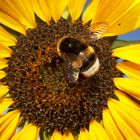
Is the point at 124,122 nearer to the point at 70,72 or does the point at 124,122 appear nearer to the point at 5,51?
the point at 70,72

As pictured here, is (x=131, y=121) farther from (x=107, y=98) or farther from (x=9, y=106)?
(x=9, y=106)

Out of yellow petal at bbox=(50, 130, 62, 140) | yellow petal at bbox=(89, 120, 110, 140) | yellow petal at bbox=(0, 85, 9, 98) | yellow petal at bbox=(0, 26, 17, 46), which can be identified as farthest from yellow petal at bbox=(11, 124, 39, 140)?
yellow petal at bbox=(0, 26, 17, 46)

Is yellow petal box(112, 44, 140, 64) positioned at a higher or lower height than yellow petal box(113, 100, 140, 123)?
higher

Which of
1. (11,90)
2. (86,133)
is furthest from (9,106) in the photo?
(86,133)

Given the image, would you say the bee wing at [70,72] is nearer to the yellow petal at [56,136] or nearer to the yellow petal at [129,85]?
the yellow petal at [129,85]

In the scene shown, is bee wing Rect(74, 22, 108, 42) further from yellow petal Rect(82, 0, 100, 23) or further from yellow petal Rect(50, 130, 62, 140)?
yellow petal Rect(50, 130, 62, 140)

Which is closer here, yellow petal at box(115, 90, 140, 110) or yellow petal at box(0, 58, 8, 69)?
yellow petal at box(115, 90, 140, 110)

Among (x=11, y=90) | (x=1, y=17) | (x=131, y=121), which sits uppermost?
(x=1, y=17)
